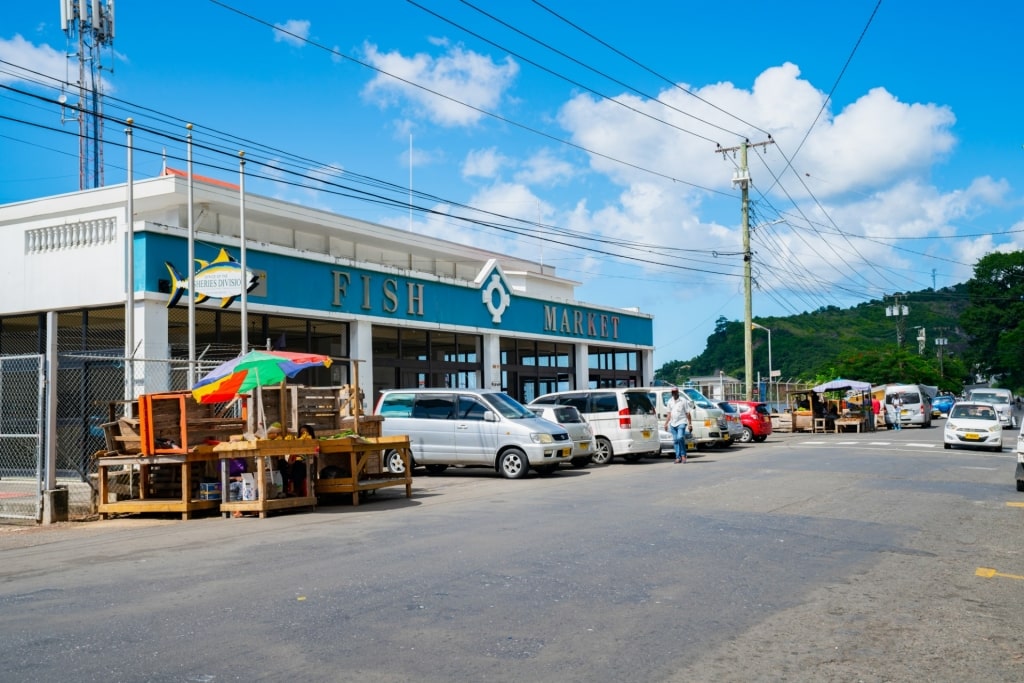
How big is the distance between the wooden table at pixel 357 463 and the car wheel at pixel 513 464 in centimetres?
356

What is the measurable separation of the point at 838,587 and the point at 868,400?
39.4 metres

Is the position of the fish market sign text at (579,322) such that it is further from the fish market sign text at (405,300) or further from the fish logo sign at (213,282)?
the fish logo sign at (213,282)

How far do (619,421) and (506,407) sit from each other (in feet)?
14.7

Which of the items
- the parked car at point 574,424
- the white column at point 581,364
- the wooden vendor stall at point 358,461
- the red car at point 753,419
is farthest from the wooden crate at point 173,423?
the white column at point 581,364

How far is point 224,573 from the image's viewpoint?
8484mm

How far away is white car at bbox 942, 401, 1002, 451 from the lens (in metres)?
26.8

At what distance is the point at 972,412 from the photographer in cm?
2780

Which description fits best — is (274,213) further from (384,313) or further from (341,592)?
(341,592)

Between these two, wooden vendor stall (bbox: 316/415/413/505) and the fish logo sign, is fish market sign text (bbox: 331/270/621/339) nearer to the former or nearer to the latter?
the fish logo sign

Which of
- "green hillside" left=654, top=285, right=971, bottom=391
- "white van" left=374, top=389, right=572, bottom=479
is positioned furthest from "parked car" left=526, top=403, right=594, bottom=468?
"green hillside" left=654, top=285, right=971, bottom=391

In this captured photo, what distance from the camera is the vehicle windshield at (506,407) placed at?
1928 cm

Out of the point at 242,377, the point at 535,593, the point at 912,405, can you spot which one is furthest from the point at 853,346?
the point at 535,593

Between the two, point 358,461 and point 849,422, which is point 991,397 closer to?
point 849,422

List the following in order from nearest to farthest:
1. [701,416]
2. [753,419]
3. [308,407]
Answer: [308,407], [701,416], [753,419]
